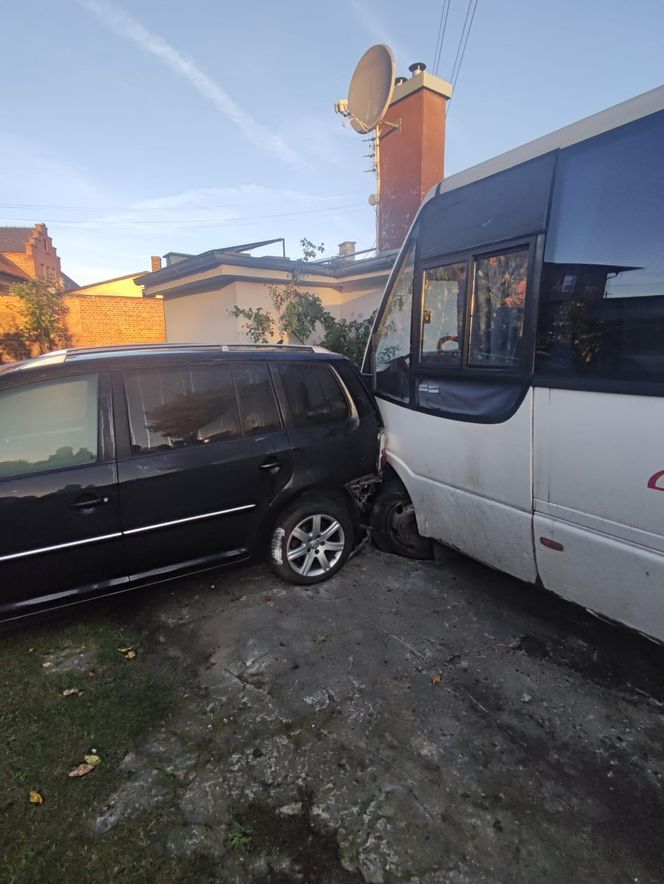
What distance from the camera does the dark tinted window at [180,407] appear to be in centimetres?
313

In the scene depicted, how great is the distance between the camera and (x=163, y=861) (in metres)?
1.83

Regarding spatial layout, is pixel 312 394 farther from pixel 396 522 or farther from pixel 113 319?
pixel 113 319

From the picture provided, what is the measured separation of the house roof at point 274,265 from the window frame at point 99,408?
22.8 feet

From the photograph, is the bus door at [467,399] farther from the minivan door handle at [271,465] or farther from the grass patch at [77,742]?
the grass patch at [77,742]

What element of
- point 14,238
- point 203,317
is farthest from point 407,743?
point 14,238

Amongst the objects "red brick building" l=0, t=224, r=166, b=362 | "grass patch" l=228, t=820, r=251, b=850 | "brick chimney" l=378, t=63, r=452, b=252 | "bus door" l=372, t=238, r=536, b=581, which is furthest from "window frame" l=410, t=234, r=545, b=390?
"red brick building" l=0, t=224, r=166, b=362

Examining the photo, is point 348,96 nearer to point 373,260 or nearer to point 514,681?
point 373,260

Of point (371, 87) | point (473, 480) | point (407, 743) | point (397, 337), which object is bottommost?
point (407, 743)

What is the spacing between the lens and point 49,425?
2.91 meters

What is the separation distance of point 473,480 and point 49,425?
2.66m

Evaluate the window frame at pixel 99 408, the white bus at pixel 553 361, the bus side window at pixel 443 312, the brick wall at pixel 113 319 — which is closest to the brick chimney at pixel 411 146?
the bus side window at pixel 443 312

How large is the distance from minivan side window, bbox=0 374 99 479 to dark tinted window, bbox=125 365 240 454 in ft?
0.80

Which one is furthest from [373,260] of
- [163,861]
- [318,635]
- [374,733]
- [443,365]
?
[163,861]

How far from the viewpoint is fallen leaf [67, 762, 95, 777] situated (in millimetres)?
2195
